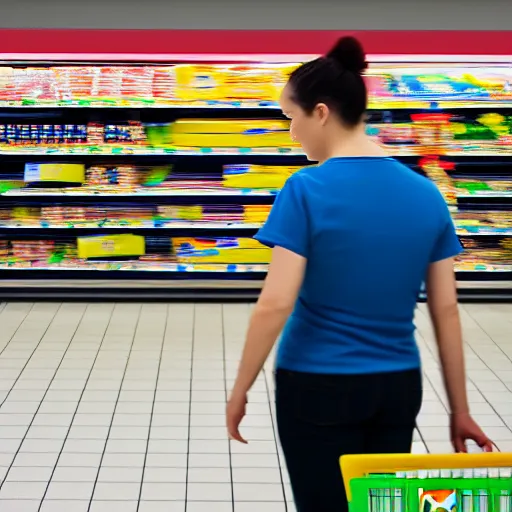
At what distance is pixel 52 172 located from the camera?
22.0 ft

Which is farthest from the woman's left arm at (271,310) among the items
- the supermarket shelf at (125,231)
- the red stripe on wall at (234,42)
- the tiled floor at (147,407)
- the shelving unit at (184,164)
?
the supermarket shelf at (125,231)

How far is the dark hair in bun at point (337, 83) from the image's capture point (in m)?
1.94

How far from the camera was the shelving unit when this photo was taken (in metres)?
6.54

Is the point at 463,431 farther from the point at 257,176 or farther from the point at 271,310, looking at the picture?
the point at 257,176

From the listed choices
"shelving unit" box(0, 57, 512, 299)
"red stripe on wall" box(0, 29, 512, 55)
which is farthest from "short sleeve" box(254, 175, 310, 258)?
"shelving unit" box(0, 57, 512, 299)

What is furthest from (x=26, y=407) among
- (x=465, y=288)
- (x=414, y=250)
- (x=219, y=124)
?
(x=465, y=288)

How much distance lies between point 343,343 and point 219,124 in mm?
4887

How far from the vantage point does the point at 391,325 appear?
1969 mm

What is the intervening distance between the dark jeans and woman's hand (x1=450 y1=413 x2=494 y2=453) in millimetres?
121

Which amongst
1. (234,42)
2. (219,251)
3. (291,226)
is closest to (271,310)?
(291,226)

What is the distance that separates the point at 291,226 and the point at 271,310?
187 millimetres

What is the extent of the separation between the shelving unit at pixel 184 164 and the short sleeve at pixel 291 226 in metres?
4.72

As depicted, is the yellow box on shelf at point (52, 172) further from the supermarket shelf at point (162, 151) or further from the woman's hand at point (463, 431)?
the woman's hand at point (463, 431)

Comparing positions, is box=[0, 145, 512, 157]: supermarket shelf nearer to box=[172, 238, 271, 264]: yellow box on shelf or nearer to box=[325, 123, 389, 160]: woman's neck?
box=[172, 238, 271, 264]: yellow box on shelf
